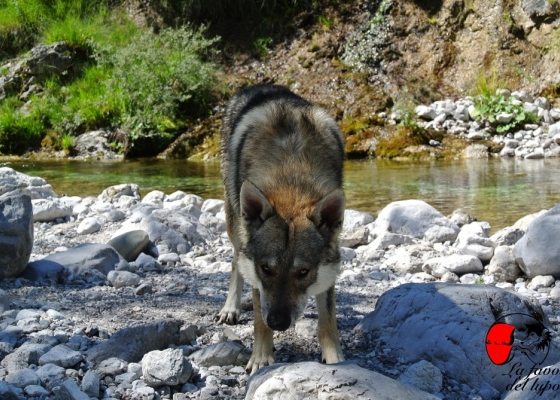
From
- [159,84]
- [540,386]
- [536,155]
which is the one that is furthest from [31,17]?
[540,386]

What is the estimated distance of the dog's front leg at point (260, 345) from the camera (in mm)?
3604

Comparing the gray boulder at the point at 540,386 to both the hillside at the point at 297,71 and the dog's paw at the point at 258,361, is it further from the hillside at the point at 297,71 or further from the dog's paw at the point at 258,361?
the hillside at the point at 297,71

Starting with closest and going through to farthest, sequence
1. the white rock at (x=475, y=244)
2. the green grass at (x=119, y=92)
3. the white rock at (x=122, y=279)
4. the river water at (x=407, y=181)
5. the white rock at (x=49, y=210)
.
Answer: the white rock at (x=122, y=279), the white rock at (x=475, y=244), the white rock at (x=49, y=210), the river water at (x=407, y=181), the green grass at (x=119, y=92)

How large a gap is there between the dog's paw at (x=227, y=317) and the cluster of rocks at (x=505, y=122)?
11.1m

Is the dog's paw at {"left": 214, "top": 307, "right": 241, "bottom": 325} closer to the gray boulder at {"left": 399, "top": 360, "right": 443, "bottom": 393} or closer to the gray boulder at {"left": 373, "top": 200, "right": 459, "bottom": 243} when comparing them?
the gray boulder at {"left": 399, "top": 360, "right": 443, "bottom": 393}

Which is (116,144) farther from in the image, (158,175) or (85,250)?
(85,250)

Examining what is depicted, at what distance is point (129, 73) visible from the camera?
17.9m

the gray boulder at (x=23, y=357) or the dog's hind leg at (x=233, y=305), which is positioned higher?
the gray boulder at (x=23, y=357)

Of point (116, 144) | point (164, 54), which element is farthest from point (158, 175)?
point (164, 54)

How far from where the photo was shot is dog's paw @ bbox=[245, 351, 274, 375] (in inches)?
140

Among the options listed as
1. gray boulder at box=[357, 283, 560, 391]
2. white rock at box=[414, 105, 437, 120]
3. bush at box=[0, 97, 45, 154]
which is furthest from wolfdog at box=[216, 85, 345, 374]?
bush at box=[0, 97, 45, 154]

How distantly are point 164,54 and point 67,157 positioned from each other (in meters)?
4.35

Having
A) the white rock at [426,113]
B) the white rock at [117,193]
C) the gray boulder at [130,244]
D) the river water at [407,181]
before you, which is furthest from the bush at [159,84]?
the gray boulder at [130,244]

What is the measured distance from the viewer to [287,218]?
3.64 meters
